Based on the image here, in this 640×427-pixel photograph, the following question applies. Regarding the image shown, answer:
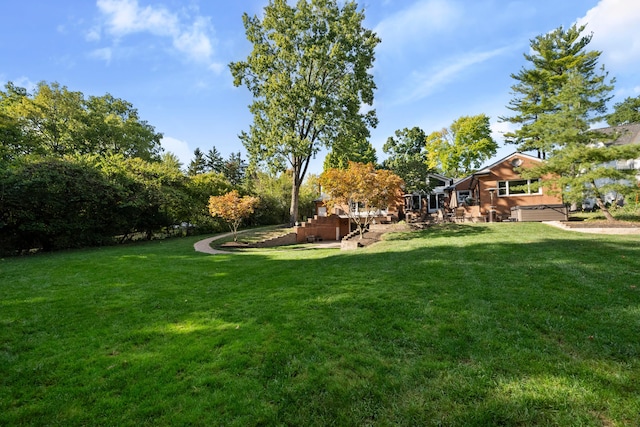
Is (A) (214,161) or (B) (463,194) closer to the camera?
(B) (463,194)

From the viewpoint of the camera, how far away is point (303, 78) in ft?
72.0

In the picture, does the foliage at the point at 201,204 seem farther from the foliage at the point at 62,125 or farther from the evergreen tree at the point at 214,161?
the evergreen tree at the point at 214,161

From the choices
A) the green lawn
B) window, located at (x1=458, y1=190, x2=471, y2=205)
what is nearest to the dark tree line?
the green lawn

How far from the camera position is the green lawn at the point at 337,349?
8.06 ft

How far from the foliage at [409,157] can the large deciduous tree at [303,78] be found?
526 centimetres

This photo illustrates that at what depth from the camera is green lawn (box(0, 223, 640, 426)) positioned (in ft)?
8.06

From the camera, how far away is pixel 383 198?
14672 millimetres

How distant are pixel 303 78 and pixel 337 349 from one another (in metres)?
22.4

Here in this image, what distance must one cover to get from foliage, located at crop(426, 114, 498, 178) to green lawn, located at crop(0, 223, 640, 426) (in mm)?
32143

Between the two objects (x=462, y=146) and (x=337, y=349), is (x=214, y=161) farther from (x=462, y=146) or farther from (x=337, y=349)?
(x=337, y=349)

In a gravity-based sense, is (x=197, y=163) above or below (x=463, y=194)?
above

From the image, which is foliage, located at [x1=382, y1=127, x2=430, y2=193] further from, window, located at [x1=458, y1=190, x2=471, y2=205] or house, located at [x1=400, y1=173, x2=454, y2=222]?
window, located at [x1=458, y1=190, x2=471, y2=205]

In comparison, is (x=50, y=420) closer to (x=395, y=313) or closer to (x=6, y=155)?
(x=395, y=313)

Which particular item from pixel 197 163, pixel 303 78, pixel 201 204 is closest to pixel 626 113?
pixel 303 78
